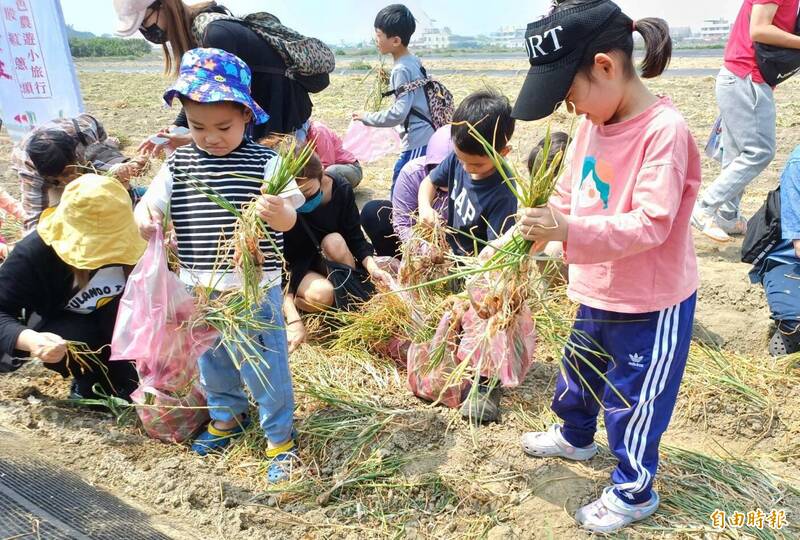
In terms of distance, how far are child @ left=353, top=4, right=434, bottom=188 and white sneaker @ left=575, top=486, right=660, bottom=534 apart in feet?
8.31

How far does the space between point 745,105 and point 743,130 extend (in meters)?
0.15

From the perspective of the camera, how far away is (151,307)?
203 centimetres

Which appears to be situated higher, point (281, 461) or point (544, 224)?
point (544, 224)

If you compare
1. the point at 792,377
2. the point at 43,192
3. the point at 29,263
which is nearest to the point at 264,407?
the point at 29,263

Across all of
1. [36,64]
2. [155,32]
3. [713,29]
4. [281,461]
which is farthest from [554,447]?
[713,29]

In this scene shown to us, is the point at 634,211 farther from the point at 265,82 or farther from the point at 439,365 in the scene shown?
the point at 265,82

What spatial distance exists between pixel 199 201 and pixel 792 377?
2512mm

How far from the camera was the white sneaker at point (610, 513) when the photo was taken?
74.6 inches

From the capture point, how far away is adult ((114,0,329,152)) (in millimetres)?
2707

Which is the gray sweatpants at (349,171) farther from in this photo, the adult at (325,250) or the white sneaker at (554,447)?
the white sneaker at (554,447)

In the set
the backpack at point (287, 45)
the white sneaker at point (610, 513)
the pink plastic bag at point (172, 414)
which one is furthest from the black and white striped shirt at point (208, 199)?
the white sneaker at point (610, 513)

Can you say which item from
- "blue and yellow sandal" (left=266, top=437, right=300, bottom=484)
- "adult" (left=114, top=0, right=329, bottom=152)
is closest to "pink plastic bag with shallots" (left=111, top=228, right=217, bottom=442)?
"blue and yellow sandal" (left=266, top=437, right=300, bottom=484)

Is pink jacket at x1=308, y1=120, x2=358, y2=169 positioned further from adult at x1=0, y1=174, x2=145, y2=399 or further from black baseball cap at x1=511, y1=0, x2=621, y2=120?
black baseball cap at x1=511, y1=0, x2=621, y2=120

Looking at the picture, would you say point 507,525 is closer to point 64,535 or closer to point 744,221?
point 64,535
